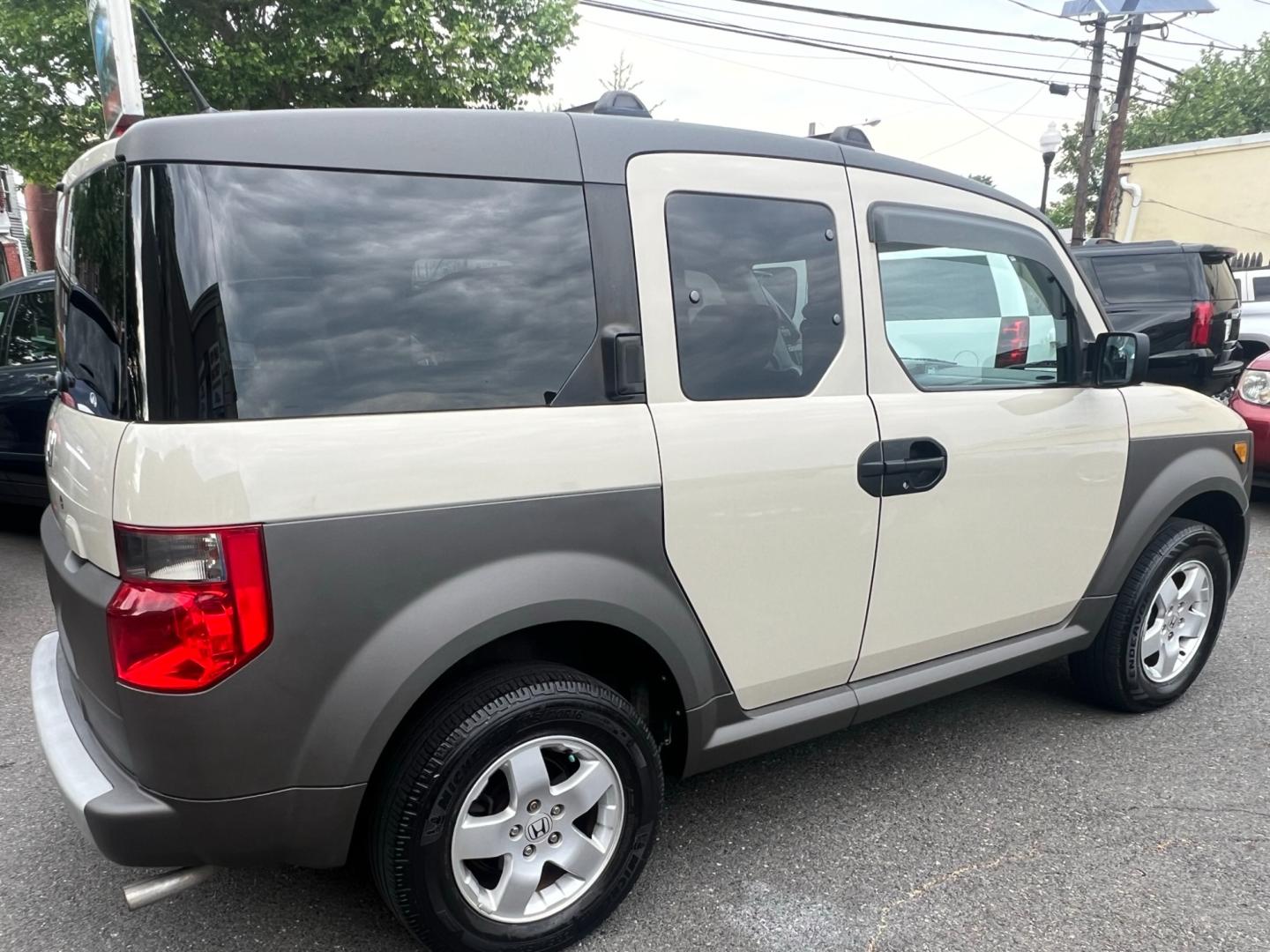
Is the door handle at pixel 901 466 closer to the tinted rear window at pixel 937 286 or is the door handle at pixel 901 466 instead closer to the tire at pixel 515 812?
the tinted rear window at pixel 937 286

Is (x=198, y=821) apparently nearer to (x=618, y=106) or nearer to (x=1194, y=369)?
(x=618, y=106)

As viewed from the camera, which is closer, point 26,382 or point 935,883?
point 935,883

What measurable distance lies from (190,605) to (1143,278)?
9989 mm

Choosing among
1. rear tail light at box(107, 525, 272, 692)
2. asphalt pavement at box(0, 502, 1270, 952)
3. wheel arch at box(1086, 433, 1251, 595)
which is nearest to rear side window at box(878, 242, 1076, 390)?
wheel arch at box(1086, 433, 1251, 595)

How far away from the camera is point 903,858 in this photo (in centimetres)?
260

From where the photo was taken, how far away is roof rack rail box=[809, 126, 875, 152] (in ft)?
8.73

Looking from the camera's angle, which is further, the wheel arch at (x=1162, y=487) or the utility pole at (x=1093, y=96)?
the utility pole at (x=1093, y=96)

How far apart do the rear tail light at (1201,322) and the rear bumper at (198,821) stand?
9533 millimetres

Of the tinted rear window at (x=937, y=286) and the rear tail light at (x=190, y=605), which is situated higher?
the tinted rear window at (x=937, y=286)

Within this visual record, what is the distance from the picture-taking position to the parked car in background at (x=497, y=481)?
1735 mm

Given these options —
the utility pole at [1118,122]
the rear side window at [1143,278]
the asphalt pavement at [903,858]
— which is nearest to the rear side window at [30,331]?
the asphalt pavement at [903,858]

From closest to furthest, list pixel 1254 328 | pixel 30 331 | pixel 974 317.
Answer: pixel 974 317, pixel 30 331, pixel 1254 328

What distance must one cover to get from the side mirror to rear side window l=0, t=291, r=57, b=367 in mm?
5779

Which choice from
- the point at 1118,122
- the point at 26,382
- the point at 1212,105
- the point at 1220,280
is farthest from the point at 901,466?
the point at 1212,105
